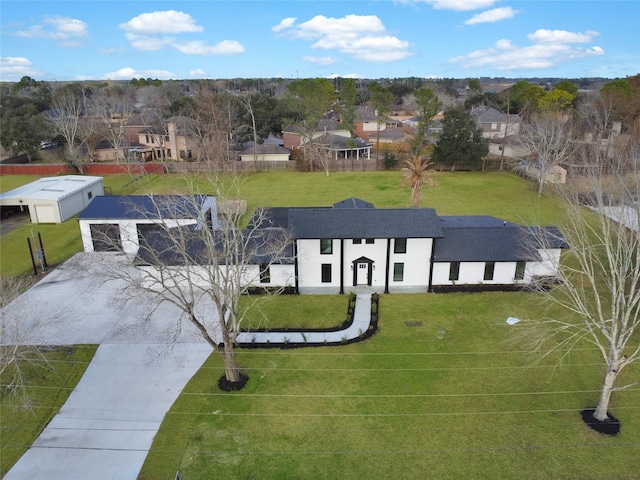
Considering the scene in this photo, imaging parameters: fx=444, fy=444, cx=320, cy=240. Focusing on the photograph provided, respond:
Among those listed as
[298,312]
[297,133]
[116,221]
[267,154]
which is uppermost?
[297,133]

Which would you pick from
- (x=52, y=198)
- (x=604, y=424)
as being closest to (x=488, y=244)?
(x=604, y=424)

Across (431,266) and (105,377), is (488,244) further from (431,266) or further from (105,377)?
(105,377)

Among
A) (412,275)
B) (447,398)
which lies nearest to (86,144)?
(412,275)

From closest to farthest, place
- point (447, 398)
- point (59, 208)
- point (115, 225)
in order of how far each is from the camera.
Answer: point (447, 398) < point (115, 225) < point (59, 208)

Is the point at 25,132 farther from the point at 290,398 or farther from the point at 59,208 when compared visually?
the point at 290,398

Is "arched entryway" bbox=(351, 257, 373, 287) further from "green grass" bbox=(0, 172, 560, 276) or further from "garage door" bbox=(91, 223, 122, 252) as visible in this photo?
"garage door" bbox=(91, 223, 122, 252)

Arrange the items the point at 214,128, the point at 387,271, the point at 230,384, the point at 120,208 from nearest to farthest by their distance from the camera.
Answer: the point at 230,384 < the point at 387,271 < the point at 120,208 < the point at 214,128

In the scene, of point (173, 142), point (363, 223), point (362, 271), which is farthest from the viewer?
point (173, 142)
